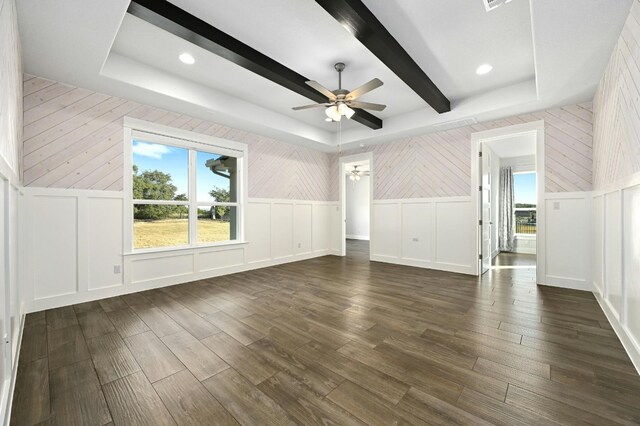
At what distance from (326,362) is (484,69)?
12.8 feet

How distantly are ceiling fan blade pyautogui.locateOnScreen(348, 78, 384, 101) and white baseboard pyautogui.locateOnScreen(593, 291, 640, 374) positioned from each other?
2.94 metres

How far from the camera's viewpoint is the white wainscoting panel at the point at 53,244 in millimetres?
2900

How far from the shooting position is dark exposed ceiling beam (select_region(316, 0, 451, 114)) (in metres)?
2.12

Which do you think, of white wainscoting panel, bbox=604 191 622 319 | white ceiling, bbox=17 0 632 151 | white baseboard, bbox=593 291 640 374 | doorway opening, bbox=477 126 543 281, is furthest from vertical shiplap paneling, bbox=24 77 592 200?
doorway opening, bbox=477 126 543 281

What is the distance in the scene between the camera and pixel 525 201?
7.28 metres

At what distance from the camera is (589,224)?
11.8ft

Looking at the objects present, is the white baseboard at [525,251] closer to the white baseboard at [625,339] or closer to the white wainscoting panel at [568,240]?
the white wainscoting panel at [568,240]

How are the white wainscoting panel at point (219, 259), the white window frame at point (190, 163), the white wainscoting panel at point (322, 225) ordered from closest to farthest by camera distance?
the white window frame at point (190, 163), the white wainscoting panel at point (219, 259), the white wainscoting panel at point (322, 225)

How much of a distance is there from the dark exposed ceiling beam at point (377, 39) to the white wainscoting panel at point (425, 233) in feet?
7.25

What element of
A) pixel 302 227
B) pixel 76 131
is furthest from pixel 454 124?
pixel 76 131

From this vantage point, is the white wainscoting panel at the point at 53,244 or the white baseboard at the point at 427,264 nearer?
the white wainscoting panel at the point at 53,244

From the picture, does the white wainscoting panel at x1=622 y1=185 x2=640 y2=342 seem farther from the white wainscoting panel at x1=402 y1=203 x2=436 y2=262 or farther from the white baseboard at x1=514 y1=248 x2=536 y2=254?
the white baseboard at x1=514 y1=248 x2=536 y2=254

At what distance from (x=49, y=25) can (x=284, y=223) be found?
4.20 m

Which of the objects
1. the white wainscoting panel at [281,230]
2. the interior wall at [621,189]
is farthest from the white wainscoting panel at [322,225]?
the interior wall at [621,189]
